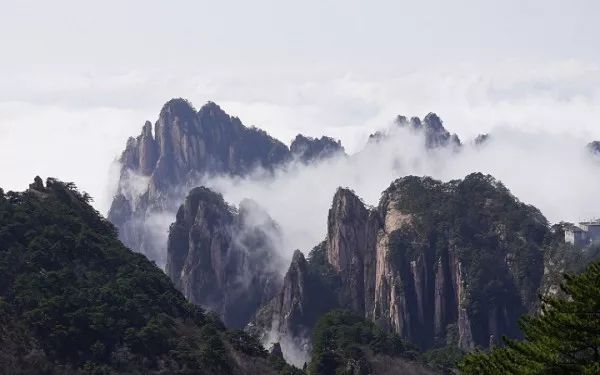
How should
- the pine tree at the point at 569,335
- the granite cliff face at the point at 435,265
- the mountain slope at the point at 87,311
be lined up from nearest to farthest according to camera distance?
the pine tree at the point at 569,335, the mountain slope at the point at 87,311, the granite cliff face at the point at 435,265

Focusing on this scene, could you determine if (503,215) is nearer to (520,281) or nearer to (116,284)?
(520,281)

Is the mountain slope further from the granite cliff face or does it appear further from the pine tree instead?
the granite cliff face

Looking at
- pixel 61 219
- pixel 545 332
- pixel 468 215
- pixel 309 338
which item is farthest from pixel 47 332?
pixel 468 215

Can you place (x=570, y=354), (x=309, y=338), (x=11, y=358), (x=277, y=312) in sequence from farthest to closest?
(x=277, y=312)
(x=309, y=338)
(x=11, y=358)
(x=570, y=354)

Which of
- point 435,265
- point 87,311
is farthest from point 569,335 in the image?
point 435,265

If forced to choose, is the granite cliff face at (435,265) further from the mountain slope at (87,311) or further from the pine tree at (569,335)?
the pine tree at (569,335)

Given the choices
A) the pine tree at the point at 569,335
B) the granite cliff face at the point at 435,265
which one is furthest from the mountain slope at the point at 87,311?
the granite cliff face at the point at 435,265
